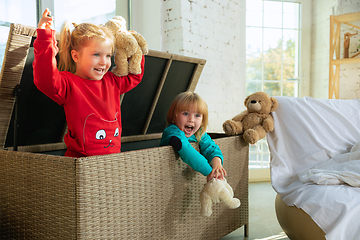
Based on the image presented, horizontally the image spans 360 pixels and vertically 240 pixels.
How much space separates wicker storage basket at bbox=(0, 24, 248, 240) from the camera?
0.94m

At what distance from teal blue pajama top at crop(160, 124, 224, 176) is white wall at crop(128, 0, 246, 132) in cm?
136

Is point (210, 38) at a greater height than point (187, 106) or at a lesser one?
greater

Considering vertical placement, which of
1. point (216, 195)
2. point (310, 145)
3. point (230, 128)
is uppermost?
point (230, 128)

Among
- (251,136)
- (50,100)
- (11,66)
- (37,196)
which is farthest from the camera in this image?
(251,136)

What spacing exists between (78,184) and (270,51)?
3274 millimetres

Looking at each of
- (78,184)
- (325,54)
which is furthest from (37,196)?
(325,54)

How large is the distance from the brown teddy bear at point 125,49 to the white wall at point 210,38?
126 centimetres

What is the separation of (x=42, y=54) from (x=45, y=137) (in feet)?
1.98

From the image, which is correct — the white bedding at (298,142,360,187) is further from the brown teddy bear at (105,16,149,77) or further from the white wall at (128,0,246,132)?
the white wall at (128,0,246,132)

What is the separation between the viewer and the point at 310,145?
1.85 metres

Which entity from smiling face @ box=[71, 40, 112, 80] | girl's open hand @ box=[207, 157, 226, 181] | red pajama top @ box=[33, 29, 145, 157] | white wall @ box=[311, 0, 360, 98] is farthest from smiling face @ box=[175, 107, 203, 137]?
white wall @ box=[311, 0, 360, 98]

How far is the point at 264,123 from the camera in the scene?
1856 mm

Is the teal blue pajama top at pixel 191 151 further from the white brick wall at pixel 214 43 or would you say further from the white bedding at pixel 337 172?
the white brick wall at pixel 214 43

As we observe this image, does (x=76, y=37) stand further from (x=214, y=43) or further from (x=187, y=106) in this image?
(x=214, y=43)
